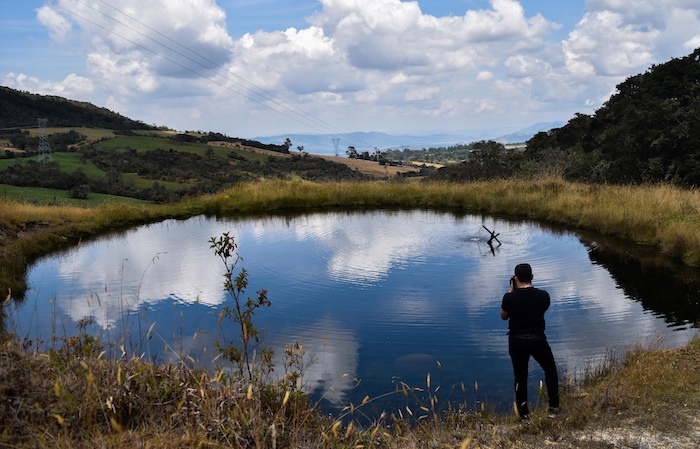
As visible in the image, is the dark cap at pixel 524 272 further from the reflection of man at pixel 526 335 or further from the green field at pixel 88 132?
the green field at pixel 88 132

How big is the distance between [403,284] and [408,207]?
13.2 metres

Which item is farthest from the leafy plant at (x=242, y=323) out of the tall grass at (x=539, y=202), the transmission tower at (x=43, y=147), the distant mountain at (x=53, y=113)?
the distant mountain at (x=53, y=113)

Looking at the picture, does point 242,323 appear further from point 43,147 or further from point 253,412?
point 43,147

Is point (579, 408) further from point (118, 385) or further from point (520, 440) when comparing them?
point (118, 385)

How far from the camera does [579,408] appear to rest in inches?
202

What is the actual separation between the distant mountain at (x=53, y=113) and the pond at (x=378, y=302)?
8499cm

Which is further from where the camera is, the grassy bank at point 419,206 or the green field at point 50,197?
the green field at point 50,197

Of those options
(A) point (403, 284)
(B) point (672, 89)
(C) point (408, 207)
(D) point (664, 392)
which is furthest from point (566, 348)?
(B) point (672, 89)

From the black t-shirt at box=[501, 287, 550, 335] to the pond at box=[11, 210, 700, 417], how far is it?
1.16 m

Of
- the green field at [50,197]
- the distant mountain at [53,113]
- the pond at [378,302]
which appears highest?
the distant mountain at [53,113]

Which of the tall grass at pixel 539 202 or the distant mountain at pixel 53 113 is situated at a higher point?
the distant mountain at pixel 53 113

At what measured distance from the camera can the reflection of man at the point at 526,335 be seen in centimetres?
512

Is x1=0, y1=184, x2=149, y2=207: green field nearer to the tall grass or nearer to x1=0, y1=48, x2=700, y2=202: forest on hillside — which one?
x1=0, y1=48, x2=700, y2=202: forest on hillside

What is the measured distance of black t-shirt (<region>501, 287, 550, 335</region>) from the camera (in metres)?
5.11
